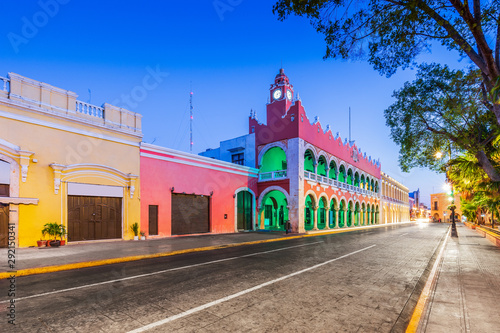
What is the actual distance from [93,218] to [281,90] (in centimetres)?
2106

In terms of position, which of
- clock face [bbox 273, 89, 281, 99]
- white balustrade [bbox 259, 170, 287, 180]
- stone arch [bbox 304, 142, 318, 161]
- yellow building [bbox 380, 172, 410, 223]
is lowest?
yellow building [bbox 380, 172, 410, 223]

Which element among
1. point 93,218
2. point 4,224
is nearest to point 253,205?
point 93,218

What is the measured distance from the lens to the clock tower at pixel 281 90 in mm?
27141

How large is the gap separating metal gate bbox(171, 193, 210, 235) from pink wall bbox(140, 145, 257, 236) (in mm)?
407

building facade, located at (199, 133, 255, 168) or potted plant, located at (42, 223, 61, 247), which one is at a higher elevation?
building facade, located at (199, 133, 255, 168)

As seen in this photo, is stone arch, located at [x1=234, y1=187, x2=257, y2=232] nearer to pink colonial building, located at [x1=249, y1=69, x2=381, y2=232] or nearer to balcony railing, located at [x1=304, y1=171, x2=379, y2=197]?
pink colonial building, located at [x1=249, y1=69, x2=381, y2=232]

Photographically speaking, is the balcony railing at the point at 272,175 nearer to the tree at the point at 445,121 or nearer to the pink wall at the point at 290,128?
the pink wall at the point at 290,128

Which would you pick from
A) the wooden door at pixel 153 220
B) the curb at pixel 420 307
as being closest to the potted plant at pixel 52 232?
the wooden door at pixel 153 220

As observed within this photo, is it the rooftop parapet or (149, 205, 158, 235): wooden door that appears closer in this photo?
the rooftop parapet

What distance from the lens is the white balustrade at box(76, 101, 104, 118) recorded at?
559 inches

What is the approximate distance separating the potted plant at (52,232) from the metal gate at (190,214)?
6787 mm

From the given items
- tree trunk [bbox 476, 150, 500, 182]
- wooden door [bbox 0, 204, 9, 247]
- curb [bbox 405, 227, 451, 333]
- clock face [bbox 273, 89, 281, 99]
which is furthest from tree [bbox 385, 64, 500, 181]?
wooden door [bbox 0, 204, 9, 247]

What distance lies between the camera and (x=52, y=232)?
12109 millimetres

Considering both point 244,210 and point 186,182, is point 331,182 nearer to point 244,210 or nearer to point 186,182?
point 244,210
